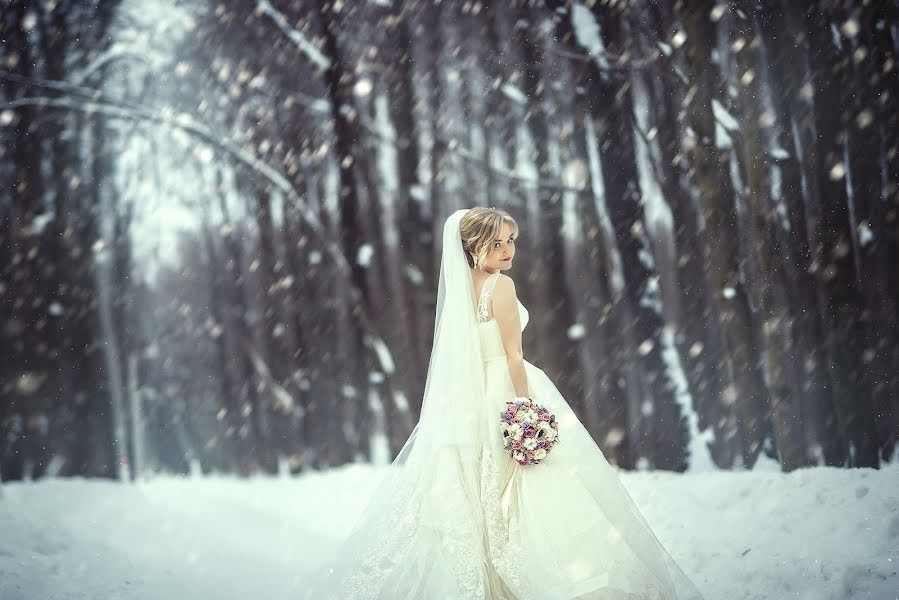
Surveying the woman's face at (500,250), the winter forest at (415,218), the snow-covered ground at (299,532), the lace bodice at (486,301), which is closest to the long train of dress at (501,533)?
the lace bodice at (486,301)

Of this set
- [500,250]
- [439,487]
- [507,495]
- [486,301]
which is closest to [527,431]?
[507,495]

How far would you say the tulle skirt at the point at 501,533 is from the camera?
2.18 meters

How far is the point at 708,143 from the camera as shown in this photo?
3.82 m

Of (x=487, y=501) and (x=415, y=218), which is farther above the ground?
(x=415, y=218)

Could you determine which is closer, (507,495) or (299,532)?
(507,495)

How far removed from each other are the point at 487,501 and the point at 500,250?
0.84 metres

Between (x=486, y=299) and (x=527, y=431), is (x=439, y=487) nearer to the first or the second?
(x=527, y=431)

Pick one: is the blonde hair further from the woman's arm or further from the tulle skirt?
the tulle skirt

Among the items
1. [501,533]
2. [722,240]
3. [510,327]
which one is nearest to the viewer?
[501,533]

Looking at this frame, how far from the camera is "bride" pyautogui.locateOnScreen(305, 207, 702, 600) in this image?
219cm

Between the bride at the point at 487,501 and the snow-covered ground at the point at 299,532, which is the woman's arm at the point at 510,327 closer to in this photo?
the bride at the point at 487,501

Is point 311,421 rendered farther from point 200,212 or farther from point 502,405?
point 502,405

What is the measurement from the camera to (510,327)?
8.01 feet

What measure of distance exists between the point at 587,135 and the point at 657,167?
41cm
